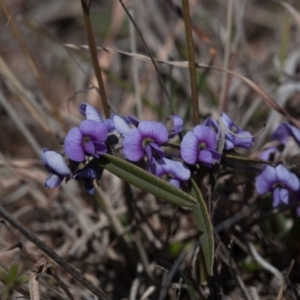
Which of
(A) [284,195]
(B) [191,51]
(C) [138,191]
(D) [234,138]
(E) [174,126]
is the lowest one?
(C) [138,191]

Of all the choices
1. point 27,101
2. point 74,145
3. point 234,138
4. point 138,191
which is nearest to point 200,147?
point 234,138

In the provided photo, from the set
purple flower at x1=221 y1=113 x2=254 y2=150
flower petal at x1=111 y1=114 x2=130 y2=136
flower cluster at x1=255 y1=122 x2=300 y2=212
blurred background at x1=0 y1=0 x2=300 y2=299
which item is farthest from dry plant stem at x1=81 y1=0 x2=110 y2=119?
flower cluster at x1=255 y1=122 x2=300 y2=212

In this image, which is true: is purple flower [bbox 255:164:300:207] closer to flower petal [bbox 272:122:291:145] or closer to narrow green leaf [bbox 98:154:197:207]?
flower petal [bbox 272:122:291:145]

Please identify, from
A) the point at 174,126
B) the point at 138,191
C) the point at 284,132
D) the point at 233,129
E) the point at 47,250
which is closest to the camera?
the point at 47,250

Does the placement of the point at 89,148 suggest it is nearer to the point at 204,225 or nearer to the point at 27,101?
the point at 204,225

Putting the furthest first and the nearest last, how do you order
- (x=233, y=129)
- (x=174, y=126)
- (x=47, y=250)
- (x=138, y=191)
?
(x=138, y=191) → (x=233, y=129) → (x=174, y=126) → (x=47, y=250)

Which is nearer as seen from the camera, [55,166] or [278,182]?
[55,166]

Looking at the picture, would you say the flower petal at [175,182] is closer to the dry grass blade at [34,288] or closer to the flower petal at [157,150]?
the flower petal at [157,150]

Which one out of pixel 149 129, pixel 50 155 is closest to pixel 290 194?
pixel 149 129
